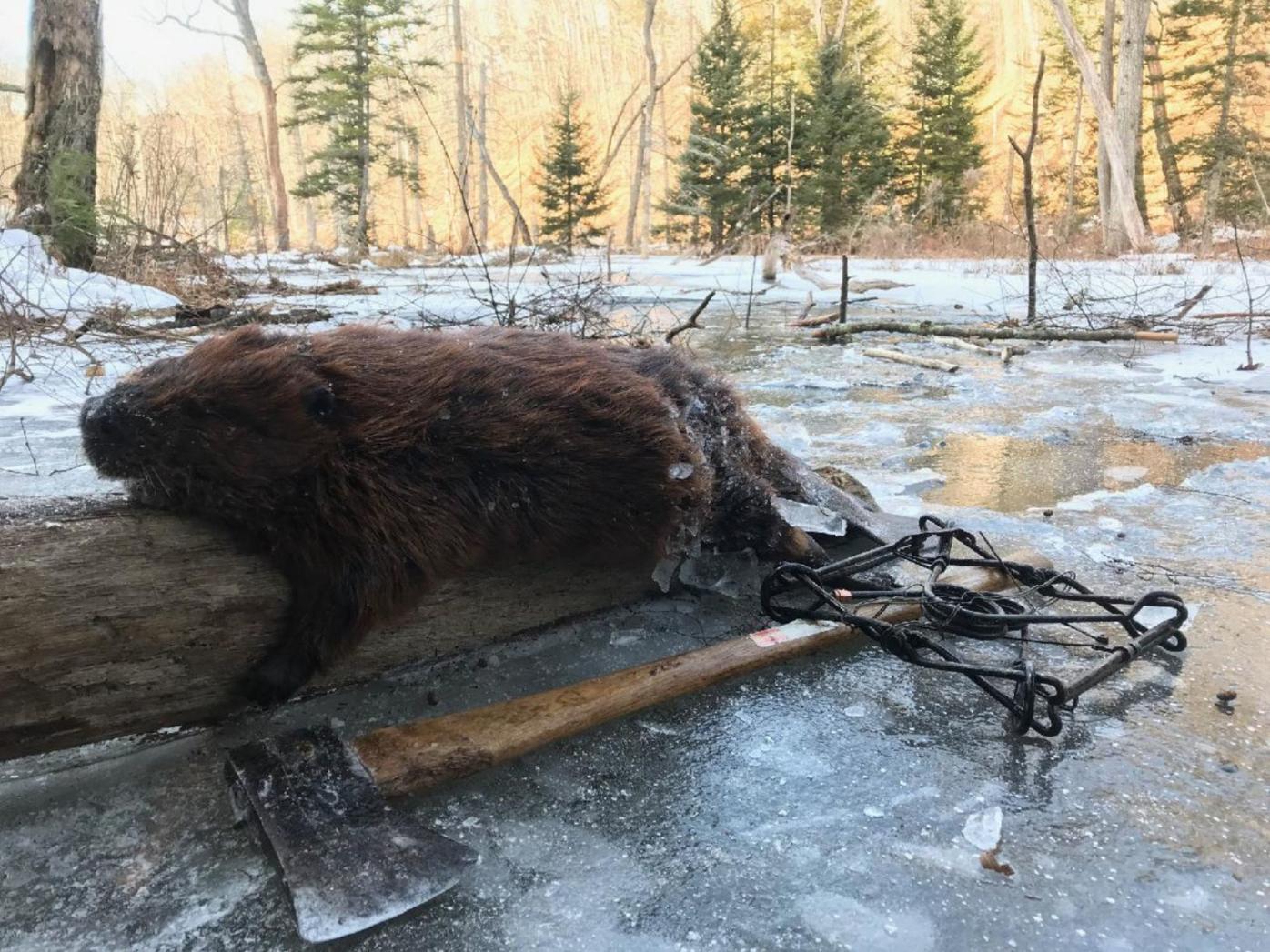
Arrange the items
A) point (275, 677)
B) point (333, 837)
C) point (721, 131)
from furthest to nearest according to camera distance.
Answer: point (721, 131) < point (275, 677) < point (333, 837)

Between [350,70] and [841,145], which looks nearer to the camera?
[841,145]

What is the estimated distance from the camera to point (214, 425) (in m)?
1.95

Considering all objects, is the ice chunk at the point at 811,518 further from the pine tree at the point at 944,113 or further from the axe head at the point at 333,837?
the pine tree at the point at 944,113

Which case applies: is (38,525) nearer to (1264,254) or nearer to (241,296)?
(241,296)

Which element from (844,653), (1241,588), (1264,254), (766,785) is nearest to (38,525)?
(766,785)

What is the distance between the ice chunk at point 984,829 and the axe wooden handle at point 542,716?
2.36ft

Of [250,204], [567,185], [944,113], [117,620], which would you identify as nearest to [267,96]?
[567,185]

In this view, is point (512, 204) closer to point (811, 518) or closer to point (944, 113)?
point (811, 518)

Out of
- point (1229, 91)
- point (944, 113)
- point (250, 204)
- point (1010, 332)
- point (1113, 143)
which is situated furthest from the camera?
point (1229, 91)

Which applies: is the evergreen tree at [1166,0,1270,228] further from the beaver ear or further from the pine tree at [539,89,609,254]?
the beaver ear

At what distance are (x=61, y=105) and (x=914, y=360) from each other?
928cm

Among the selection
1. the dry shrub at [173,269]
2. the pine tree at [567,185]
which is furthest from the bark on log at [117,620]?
→ the pine tree at [567,185]

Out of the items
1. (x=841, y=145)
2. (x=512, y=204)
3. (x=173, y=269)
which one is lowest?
(x=173, y=269)

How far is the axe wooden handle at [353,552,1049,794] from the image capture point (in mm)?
1763
